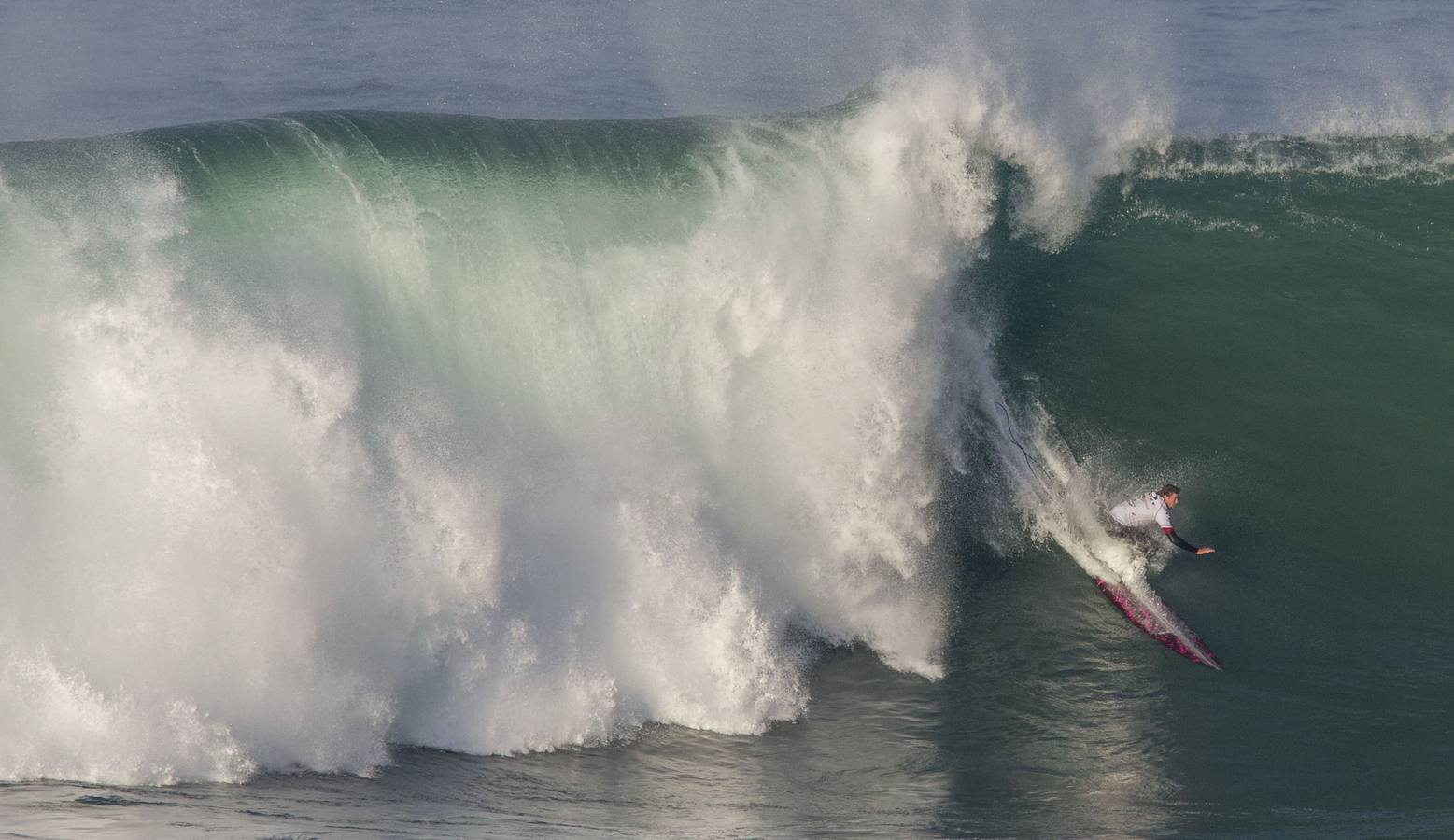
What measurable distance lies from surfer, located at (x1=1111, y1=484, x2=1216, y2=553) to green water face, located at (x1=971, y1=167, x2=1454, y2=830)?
544mm

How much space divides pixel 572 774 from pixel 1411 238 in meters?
11.8

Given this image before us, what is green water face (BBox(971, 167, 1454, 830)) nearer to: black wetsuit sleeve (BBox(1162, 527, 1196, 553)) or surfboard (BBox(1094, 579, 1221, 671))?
surfboard (BBox(1094, 579, 1221, 671))

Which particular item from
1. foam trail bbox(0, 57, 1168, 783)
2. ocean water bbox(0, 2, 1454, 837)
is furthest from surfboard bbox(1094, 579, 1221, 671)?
foam trail bbox(0, 57, 1168, 783)

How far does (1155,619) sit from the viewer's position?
1066 centimetres

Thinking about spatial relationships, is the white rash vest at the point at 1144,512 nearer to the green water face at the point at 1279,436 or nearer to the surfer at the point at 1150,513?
the surfer at the point at 1150,513

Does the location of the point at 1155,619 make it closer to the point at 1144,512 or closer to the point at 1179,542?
the point at 1179,542

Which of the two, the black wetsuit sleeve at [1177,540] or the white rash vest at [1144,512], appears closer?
the black wetsuit sleeve at [1177,540]

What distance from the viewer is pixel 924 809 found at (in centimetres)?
833

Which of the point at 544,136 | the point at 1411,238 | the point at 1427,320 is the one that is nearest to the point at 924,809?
the point at 544,136

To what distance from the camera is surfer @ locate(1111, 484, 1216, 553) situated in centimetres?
1084

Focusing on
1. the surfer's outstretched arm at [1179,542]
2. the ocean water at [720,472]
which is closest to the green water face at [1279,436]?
the ocean water at [720,472]

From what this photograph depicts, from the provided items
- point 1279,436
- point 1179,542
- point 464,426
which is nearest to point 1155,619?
point 1179,542

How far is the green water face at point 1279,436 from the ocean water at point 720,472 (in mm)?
53

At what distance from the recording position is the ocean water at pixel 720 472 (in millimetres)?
8477
